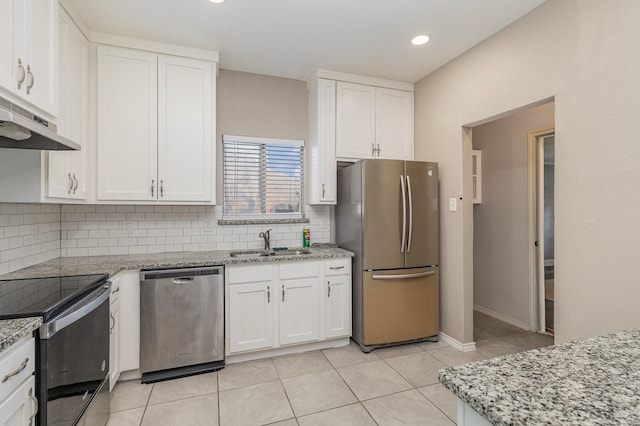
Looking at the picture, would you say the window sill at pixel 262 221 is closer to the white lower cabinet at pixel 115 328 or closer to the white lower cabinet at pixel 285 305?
the white lower cabinet at pixel 285 305

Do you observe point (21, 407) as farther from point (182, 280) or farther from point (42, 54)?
point (42, 54)

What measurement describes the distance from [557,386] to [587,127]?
1.84m

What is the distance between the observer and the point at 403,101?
3.54 meters

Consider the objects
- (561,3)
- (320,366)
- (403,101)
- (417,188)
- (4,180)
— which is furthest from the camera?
(403,101)

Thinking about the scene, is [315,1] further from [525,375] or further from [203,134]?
[525,375]

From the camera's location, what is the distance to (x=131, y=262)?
2465 millimetres

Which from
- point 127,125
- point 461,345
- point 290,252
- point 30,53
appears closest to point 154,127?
point 127,125

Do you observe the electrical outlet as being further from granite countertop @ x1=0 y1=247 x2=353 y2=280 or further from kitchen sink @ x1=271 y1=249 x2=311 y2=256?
kitchen sink @ x1=271 y1=249 x2=311 y2=256

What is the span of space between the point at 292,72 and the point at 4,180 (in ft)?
8.26

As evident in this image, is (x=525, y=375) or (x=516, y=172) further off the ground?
(x=516, y=172)

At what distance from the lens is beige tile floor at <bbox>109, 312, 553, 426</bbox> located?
2.01 m

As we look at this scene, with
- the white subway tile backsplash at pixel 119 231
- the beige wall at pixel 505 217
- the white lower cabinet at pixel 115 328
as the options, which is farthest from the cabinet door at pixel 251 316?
the beige wall at pixel 505 217

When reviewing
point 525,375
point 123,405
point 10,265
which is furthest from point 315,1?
point 123,405

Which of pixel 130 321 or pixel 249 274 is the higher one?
pixel 249 274
